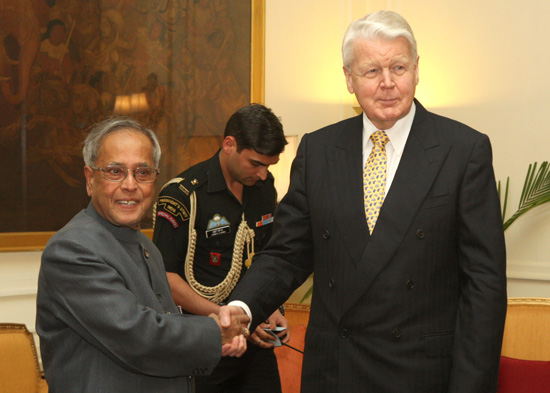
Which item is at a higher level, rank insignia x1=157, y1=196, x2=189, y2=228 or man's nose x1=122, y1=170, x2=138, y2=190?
man's nose x1=122, y1=170, x2=138, y2=190

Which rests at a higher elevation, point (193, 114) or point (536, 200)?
point (193, 114)

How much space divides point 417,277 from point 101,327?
89cm

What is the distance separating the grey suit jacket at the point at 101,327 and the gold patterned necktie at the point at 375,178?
25.3 inches

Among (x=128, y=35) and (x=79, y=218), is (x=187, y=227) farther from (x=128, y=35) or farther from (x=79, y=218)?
(x=128, y=35)

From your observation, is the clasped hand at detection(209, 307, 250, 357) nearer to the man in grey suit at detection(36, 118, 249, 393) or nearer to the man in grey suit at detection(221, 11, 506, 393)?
the man in grey suit at detection(36, 118, 249, 393)

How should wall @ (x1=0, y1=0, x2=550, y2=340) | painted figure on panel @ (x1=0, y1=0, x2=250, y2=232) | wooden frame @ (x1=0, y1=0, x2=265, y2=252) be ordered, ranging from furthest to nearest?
wooden frame @ (x1=0, y1=0, x2=265, y2=252), wall @ (x1=0, y1=0, x2=550, y2=340), painted figure on panel @ (x1=0, y1=0, x2=250, y2=232)

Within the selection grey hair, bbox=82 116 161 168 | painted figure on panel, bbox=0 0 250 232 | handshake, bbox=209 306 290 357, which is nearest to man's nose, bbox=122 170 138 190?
grey hair, bbox=82 116 161 168

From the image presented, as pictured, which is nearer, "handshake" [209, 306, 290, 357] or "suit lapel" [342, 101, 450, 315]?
"suit lapel" [342, 101, 450, 315]

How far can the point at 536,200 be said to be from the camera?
4238 mm

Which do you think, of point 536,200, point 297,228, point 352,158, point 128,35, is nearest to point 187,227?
point 297,228

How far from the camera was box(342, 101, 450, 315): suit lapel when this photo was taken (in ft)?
6.39

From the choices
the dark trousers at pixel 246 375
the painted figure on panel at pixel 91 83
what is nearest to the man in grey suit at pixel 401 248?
the dark trousers at pixel 246 375

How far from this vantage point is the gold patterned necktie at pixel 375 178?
2.03 metres

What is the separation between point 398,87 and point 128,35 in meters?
3.07
